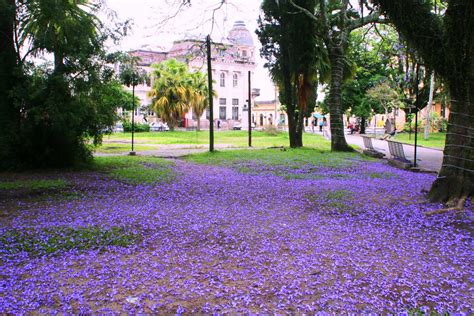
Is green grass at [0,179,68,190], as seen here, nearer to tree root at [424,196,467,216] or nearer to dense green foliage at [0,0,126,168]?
dense green foliage at [0,0,126,168]

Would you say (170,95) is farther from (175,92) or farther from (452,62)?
(452,62)

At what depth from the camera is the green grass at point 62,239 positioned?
16.7 feet

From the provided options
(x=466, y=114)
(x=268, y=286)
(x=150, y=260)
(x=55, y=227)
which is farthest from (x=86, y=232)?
(x=466, y=114)

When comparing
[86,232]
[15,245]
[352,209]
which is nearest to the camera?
[15,245]

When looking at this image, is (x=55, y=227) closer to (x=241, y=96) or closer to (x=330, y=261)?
(x=330, y=261)

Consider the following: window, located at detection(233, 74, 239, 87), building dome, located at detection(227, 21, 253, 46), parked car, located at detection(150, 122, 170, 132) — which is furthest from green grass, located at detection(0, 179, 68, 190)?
window, located at detection(233, 74, 239, 87)

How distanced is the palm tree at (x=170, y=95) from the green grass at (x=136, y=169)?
1260 inches

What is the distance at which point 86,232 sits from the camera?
5754 millimetres

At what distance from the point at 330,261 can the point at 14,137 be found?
10069 millimetres

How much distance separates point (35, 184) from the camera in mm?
9734

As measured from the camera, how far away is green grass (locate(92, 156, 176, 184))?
1101 centimetres

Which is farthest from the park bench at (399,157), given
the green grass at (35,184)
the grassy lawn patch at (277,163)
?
the green grass at (35,184)

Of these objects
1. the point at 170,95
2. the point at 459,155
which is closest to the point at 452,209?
the point at 459,155

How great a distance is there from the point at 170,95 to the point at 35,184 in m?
38.9
